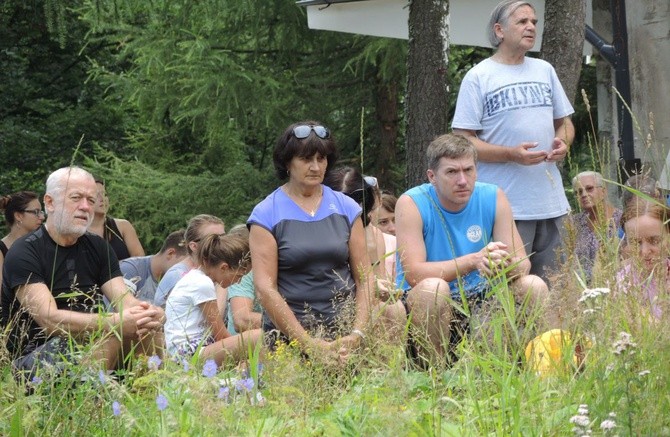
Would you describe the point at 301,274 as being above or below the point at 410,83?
below

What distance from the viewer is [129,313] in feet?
16.1

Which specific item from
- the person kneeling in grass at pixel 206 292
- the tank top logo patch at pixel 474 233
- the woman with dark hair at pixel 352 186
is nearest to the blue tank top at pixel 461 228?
the tank top logo patch at pixel 474 233

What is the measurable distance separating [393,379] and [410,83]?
5.05 meters

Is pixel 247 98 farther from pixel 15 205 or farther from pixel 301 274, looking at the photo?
pixel 301 274

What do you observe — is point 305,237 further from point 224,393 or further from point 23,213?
point 23,213

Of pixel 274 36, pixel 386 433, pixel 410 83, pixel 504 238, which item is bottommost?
pixel 386 433

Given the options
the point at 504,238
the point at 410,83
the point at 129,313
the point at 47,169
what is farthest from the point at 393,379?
the point at 47,169

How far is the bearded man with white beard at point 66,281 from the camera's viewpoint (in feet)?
16.3

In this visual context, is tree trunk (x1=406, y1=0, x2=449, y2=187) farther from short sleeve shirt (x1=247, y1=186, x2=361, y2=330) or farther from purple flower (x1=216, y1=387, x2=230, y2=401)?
purple flower (x1=216, y1=387, x2=230, y2=401)

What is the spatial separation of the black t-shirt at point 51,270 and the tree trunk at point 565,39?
3.34 meters

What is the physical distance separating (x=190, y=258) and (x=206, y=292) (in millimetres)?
1111

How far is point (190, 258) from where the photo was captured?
6.85 m

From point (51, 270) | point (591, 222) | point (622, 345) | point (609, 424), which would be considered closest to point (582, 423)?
point (609, 424)

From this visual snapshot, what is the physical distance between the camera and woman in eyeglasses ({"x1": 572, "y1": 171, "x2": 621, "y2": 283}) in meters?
3.67
